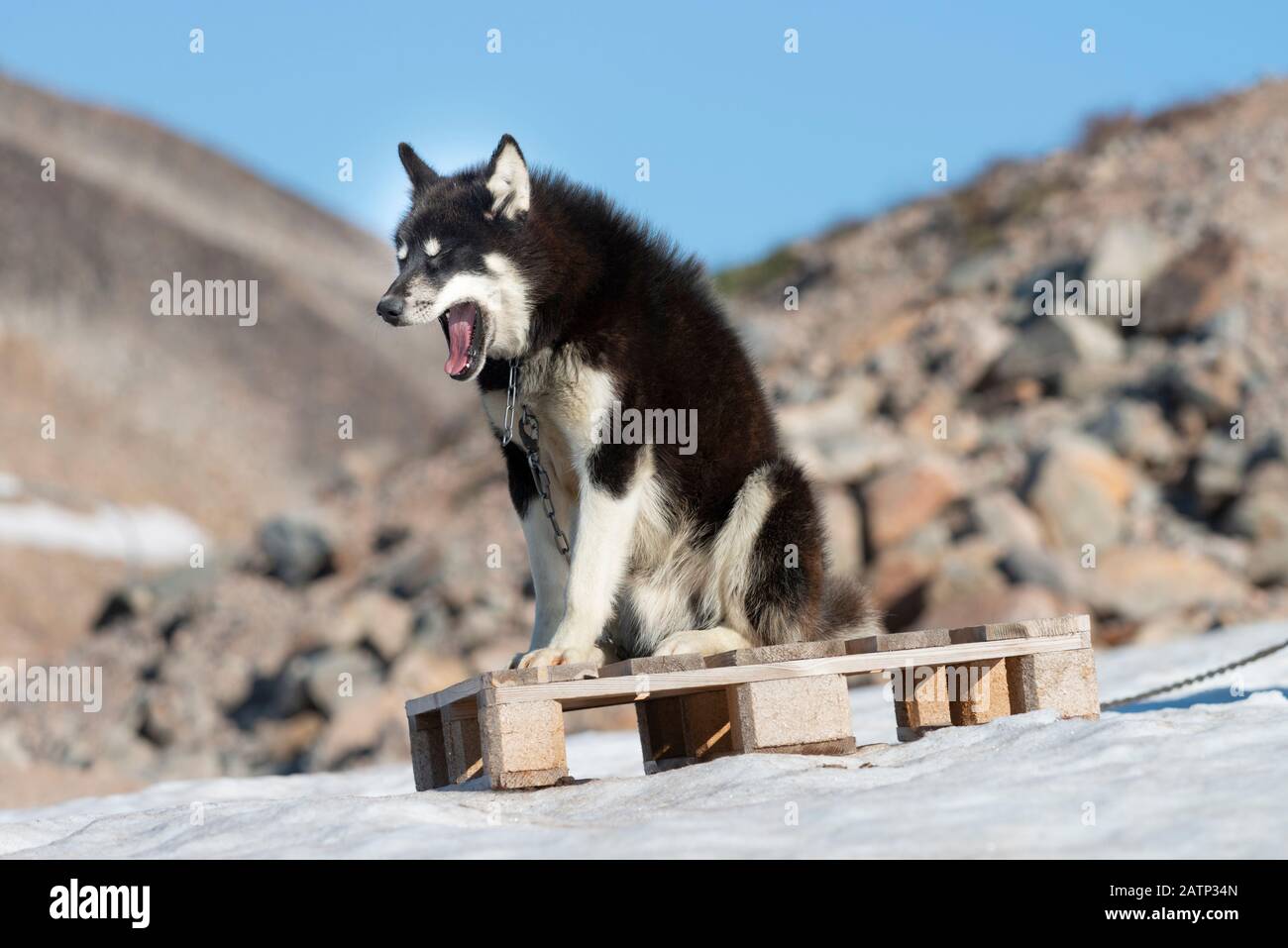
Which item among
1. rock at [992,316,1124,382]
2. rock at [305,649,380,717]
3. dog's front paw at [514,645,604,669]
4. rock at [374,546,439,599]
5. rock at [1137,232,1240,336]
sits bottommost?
rock at [305,649,380,717]

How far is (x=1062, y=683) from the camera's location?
4.83m

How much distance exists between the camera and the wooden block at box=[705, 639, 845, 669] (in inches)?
179

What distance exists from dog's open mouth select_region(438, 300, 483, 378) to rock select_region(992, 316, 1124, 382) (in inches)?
478

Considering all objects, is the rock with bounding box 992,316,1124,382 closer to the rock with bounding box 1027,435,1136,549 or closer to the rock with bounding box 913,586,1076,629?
the rock with bounding box 1027,435,1136,549

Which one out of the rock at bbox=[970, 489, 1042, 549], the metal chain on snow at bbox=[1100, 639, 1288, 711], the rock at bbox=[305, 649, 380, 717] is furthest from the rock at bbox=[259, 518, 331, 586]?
the metal chain on snow at bbox=[1100, 639, 1288, 711]

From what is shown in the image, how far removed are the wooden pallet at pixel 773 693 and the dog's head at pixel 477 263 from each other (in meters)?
1.18

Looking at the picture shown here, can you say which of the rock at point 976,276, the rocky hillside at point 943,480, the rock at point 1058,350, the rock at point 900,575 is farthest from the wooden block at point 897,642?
the rock at point 976,276

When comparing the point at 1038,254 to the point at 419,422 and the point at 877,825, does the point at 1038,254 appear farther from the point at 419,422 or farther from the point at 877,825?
the point at 419,422

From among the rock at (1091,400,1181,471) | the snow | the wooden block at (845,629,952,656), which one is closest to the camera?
the wooden block at (845,629,952,656)

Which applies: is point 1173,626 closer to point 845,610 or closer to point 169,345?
point 845,610

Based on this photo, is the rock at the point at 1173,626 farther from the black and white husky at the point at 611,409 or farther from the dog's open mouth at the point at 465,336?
the dog's open mouth at the point at 465,336

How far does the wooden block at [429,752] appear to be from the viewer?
5453 mm

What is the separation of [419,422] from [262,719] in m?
22.3
